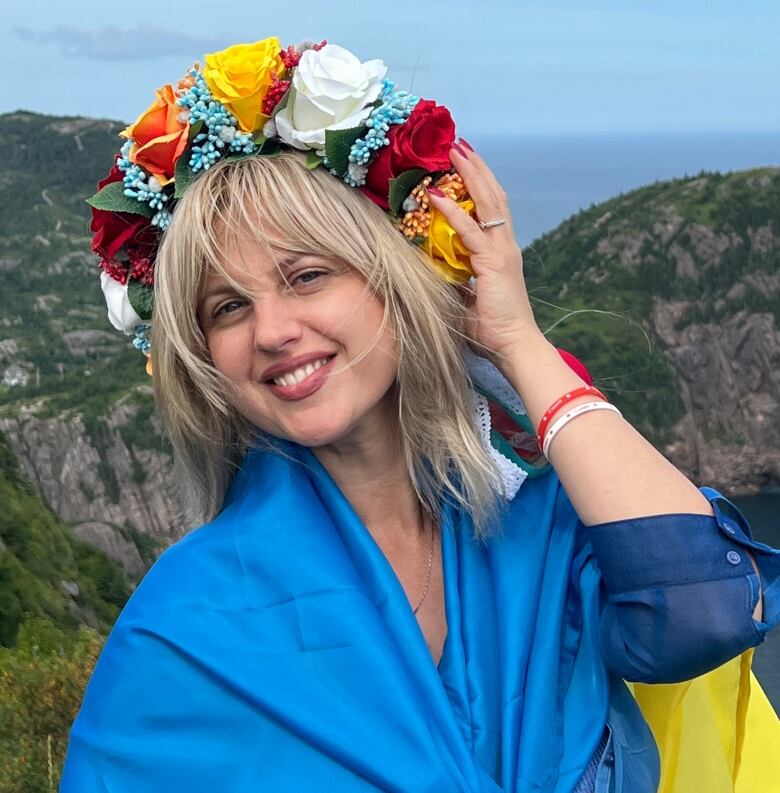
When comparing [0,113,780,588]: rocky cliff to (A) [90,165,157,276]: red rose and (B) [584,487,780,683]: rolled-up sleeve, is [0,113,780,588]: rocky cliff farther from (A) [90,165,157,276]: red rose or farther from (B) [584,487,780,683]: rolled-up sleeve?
(B) [584,487,780,683]: rolled-up sleeve

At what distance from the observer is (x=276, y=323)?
7.75 ft

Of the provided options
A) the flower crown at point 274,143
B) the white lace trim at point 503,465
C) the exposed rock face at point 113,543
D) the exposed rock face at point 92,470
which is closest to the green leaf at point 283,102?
the flower crown at point 274,143

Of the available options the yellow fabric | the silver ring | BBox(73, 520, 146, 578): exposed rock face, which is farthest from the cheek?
BBox(73, 520, 146, 578): exposed rock face

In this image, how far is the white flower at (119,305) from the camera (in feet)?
8.89

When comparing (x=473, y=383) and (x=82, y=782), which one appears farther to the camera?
(x=473, y=383)

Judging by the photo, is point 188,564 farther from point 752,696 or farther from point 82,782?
point 752,696

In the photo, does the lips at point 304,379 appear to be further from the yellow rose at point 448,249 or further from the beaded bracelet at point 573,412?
the beaded bracelet at point 573,412

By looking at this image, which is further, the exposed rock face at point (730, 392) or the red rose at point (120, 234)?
the exposed rock face at point (730, 392)

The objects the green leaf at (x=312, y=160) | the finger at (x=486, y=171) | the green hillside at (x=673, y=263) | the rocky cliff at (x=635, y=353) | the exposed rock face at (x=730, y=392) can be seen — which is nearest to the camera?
the green leaf at (x=312, y=160)

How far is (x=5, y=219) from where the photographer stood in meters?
136

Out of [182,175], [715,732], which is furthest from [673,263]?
[182,175]

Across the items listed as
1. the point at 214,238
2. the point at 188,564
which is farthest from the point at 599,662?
the point at 214,238

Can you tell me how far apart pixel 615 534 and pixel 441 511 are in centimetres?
55

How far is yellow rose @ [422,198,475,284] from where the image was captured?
250 cm
